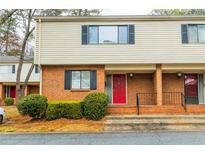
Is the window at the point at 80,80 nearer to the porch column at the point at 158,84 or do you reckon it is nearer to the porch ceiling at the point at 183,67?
the porch column at the point at 158,84

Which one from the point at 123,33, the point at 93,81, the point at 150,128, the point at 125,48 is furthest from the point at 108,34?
the point at 150,128

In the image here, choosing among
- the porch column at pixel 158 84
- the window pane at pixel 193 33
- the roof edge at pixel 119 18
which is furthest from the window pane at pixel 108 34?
the window pane at pixel 193 33

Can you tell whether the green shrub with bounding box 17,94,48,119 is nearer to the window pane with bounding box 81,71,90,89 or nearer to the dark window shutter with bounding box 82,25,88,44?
the window pane with bounding box 81,71,90,89

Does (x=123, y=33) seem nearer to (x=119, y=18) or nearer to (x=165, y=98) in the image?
(x=119, y=18)

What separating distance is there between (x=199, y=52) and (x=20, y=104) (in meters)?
10.8

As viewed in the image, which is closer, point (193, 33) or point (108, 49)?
point (108, 49)

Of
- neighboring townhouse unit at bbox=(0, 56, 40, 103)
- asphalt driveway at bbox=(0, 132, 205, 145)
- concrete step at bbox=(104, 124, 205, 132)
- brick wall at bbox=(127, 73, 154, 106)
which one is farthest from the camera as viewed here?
neighboring townhouse unit at bbox=(0, 56, 40, 103)

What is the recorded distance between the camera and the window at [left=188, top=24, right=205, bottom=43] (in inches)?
703

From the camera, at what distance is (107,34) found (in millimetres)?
17922

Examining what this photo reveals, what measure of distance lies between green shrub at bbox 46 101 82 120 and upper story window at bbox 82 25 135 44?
13.9ft

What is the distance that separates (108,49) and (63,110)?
4.70m

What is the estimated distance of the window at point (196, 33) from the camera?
1784cm

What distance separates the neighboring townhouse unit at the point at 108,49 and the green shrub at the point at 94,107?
1.83m

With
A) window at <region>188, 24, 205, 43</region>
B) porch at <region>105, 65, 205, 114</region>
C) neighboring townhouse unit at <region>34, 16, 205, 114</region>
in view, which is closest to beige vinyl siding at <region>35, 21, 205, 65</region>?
neighboring townhouse unit at <region>34, 16, 205, 114</region>
